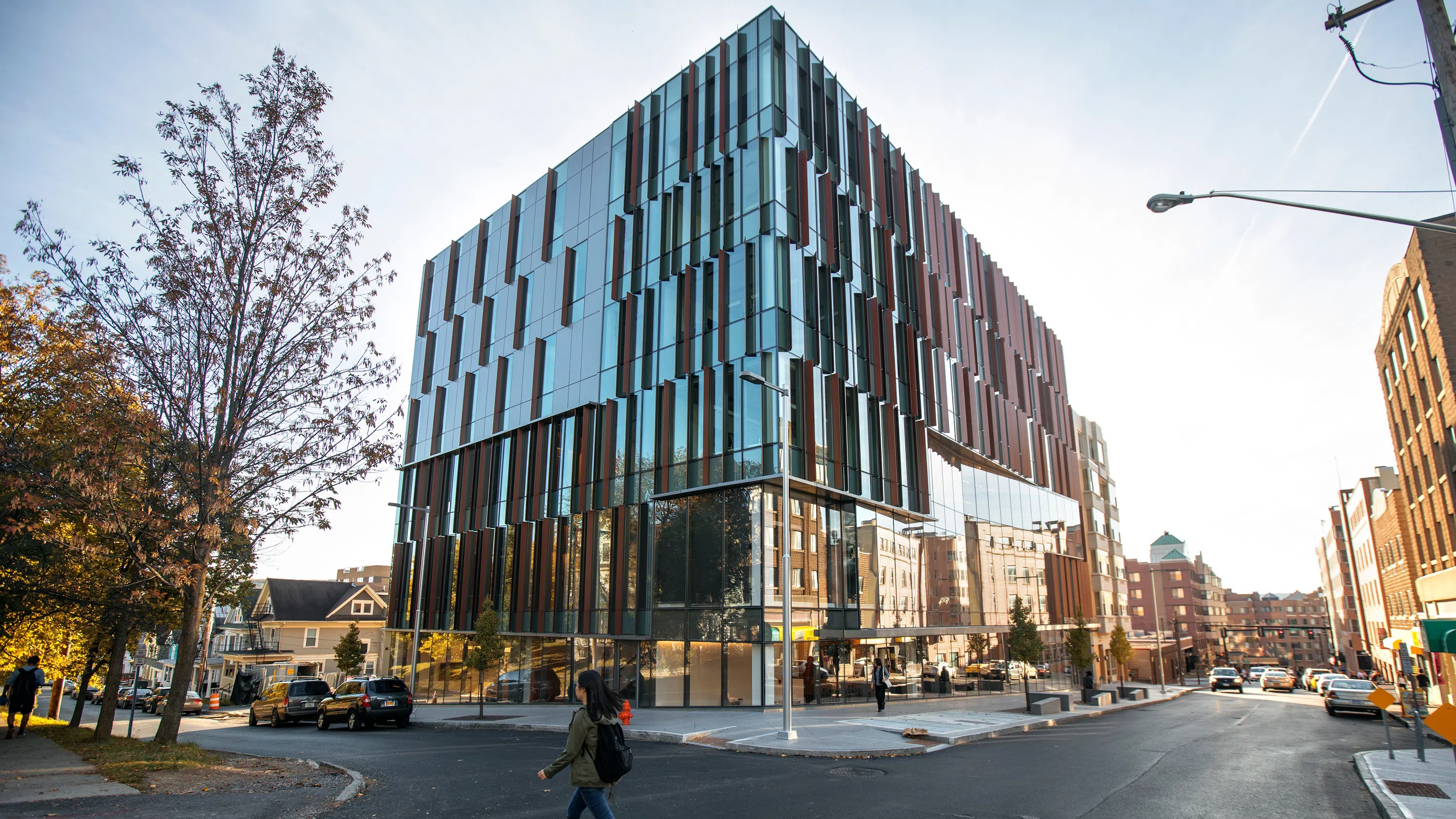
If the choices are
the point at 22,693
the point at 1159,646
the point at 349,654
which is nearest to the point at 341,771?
the point at 22,693

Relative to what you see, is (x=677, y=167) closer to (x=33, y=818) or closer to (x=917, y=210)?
(x=917, y=210)

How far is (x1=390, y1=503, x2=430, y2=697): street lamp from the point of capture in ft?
114

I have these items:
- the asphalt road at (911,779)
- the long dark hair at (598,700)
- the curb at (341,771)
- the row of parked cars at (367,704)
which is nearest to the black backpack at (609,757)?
the long dark hair at (598,700)

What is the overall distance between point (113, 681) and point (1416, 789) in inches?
1089

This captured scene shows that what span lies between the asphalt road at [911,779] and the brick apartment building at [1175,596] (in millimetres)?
126243

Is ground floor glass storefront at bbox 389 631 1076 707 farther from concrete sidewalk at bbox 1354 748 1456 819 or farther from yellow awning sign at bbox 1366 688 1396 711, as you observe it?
yellow awning sign at bbox 1366 688 1396 711

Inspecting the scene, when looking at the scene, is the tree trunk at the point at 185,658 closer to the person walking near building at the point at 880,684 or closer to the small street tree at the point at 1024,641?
the person walking near building at the point at 880,684

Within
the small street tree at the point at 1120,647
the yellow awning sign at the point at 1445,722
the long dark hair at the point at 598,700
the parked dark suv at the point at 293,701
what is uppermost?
the long dark hair at the point at 598,700

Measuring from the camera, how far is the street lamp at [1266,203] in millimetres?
9133

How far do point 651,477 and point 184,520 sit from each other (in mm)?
17611

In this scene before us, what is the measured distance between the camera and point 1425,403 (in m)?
32.4

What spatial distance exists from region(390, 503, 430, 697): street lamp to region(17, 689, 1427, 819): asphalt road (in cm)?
1419

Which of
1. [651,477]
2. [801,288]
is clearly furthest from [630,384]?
[801,288]

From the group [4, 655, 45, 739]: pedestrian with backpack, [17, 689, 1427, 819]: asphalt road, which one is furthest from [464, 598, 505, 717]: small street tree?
[4, 655, 45, 739]: pedestrian with backpack
